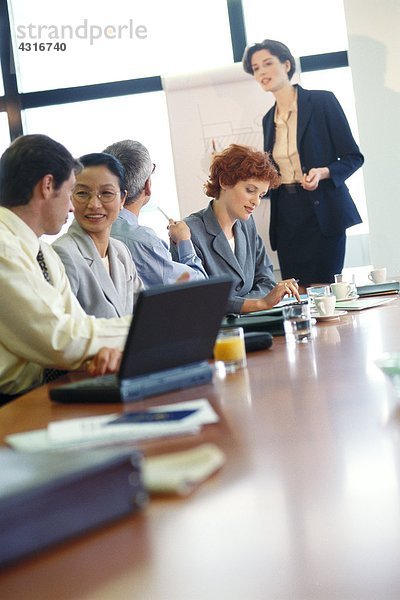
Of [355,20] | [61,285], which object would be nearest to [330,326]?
[61,285]

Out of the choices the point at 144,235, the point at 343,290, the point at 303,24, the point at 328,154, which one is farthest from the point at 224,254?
the point at 303,24

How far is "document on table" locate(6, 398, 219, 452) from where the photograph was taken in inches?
44.7

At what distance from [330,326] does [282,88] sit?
341cm

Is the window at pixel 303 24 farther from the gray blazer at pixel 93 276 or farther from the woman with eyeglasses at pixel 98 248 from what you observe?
the gray blazer at pixel 93 276

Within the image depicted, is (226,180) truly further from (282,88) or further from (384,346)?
(384,346)

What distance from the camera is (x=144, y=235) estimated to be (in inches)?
137

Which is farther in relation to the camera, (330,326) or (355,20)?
(355,20)

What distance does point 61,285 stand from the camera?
8.13ft

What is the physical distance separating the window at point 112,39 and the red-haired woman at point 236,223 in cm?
245

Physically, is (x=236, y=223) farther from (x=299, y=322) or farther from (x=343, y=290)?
(x=299, y=322)

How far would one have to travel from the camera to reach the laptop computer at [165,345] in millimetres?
1540

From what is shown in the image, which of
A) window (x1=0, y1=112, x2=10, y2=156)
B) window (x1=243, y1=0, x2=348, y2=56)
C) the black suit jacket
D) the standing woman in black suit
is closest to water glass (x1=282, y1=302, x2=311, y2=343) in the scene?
the standing woman in black suit

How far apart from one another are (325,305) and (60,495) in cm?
198

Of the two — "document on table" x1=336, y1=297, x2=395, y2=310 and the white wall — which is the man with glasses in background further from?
the white wall
